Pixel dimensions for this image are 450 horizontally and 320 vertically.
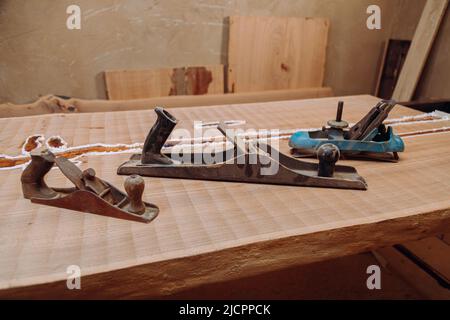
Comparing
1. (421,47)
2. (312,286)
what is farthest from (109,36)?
(421,47)

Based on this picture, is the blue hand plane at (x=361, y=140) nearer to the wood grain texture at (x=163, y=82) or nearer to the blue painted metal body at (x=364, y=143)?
the blue painted metal body at (x=364, y=143)

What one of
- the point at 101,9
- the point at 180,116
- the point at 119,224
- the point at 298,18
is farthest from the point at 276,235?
the point at 298,18

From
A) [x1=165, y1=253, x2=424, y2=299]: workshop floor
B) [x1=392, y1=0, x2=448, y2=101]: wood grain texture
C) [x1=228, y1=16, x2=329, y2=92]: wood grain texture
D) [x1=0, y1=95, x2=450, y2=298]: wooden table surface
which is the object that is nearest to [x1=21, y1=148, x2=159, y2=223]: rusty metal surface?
[x1=0, y1=95, x2=450, y2=298]: wooden table surface

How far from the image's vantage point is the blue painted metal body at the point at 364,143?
50.3 inches

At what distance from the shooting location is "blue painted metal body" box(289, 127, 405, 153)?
128cm

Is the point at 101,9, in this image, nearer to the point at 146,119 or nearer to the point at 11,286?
the point at 146,119

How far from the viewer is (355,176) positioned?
1.15 m

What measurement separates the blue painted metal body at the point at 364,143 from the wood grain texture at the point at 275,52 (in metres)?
1.57

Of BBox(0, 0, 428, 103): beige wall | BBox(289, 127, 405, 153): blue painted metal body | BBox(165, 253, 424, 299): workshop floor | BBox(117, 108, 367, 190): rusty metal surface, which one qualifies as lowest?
BBox(165, 253, 424, 299): workshop floor

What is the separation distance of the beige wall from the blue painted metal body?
162cm

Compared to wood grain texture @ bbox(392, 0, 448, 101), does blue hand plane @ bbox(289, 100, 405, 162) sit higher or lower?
lower

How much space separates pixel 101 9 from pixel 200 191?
1.84 meters

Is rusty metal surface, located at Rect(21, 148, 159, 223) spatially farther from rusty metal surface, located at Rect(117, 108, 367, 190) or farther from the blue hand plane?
the blue hand plane

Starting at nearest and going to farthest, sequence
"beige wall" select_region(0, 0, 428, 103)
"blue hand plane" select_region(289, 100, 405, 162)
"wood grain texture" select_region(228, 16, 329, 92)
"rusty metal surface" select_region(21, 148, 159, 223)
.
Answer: "rusty metal surface" select_region(21, 148, 159, 223) → "blue hand plane" select_region(289, 100, 405, 162) → "beige wall" select_region(0, 0, 428, 103) → "wood grain texture" select_region(228, 16, 329, 92)
